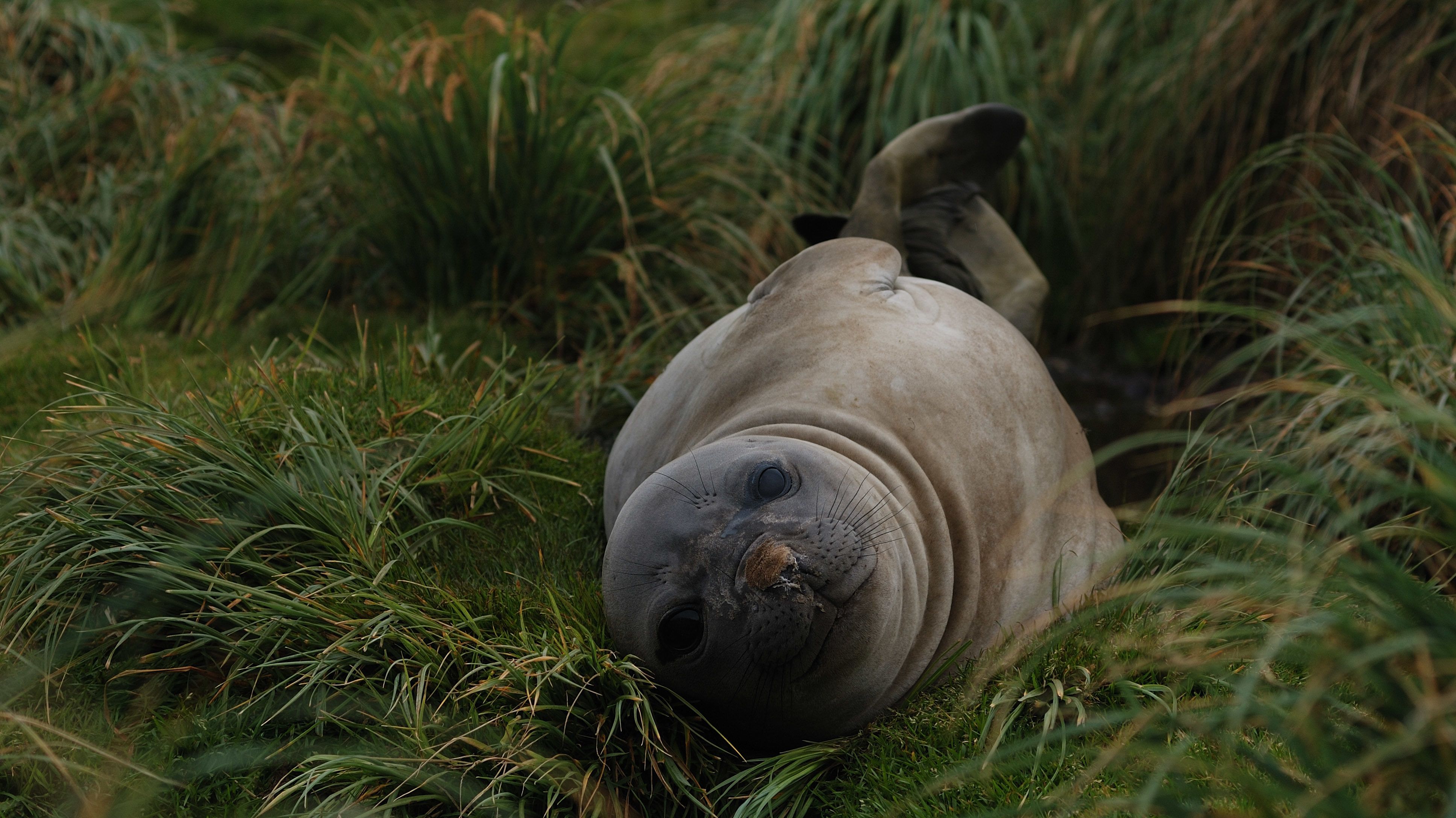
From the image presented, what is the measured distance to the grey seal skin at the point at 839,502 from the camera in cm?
245

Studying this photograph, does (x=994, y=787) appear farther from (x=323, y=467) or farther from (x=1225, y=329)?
(x=1225, y=329)

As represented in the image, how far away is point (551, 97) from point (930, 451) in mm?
2663

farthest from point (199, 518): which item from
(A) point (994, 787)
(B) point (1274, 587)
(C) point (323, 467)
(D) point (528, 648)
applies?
(B) point (1274, 587)

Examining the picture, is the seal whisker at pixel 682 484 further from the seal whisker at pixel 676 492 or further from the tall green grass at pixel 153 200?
the tall green grass at pixel 153 200

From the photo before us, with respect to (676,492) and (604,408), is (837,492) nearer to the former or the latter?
(676,492)

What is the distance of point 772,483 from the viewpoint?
254 cm

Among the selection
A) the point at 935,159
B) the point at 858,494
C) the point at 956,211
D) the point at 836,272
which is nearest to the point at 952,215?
the point at 956,211

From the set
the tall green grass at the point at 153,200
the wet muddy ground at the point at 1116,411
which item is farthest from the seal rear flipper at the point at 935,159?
the tall green grass at the point at 153,200

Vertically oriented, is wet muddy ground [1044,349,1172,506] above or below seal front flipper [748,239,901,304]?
below

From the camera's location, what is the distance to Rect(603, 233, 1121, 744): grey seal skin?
96.6 inches

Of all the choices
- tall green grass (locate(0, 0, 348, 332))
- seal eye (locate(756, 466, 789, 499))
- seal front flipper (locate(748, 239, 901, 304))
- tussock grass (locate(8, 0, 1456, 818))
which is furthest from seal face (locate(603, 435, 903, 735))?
tall green grass (locate(0, 0, 348, 332))

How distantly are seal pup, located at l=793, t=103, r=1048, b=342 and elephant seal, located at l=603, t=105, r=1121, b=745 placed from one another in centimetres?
48

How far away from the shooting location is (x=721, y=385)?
322 cm

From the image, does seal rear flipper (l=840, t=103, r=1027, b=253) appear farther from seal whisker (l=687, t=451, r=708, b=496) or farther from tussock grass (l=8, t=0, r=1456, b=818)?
seal whisker (l=687, t=451, r=708, b=496)
